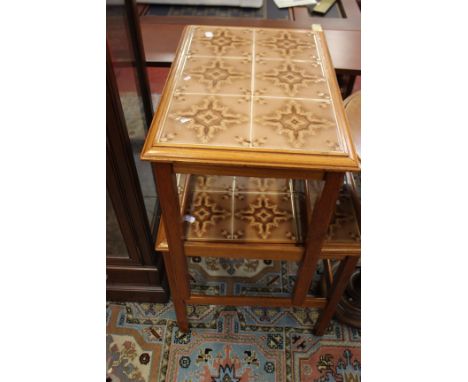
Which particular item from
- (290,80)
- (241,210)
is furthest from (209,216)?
(290,80)

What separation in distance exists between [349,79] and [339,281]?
39.3 inches

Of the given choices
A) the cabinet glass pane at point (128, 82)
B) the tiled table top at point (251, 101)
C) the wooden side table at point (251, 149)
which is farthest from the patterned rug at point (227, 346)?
the tiled table top at point (251, 101)

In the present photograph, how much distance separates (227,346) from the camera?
3.98 ft

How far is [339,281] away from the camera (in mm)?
1002

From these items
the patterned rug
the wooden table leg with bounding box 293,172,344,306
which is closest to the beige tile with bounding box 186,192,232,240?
the wooden table leg with bounding box 293,172,344,306

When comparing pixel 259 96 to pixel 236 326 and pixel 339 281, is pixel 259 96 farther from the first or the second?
pixel 236 326

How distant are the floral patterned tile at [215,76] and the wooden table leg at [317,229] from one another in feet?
0.89

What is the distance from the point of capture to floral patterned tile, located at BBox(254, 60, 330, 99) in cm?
77

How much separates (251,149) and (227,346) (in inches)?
33.0

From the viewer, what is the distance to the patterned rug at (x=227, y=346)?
1154mm

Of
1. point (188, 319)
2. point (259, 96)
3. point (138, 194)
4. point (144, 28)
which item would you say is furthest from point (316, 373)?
point (144, 28)

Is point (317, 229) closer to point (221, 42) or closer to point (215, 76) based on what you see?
point (215, 76)

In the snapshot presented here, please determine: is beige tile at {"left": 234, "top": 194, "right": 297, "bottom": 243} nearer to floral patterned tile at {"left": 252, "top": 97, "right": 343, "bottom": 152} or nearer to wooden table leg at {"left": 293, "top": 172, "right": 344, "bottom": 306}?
wooden table leg at {"left": 293, "top": 172, "right": 344, "bottom": 306}

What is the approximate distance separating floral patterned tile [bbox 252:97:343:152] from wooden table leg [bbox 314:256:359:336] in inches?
16.4
